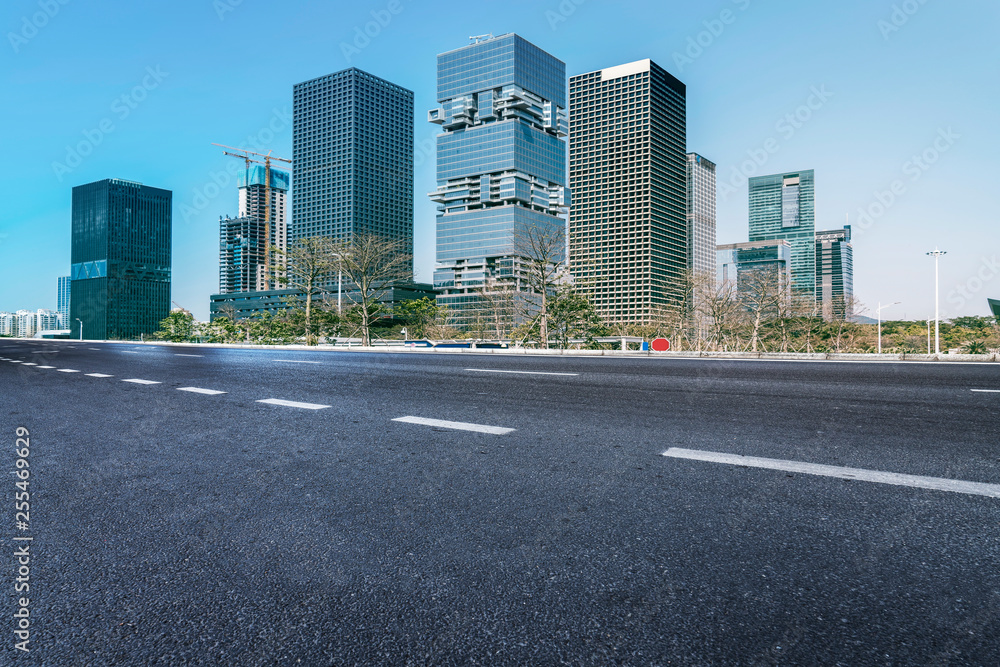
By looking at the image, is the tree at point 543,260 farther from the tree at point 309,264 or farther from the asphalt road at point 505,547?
the asphalt road at point 505,547

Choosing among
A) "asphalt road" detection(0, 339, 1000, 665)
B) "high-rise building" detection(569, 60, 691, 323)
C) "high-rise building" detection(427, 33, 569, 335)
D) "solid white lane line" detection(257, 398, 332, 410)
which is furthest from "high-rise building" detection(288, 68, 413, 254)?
"asphalt road" detection(0, 339, 1000, 665)

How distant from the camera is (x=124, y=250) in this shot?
315ft

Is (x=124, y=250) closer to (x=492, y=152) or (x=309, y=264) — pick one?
(x=309, y=264)

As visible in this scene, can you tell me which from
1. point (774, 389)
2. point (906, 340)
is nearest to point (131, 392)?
point (774, 389)

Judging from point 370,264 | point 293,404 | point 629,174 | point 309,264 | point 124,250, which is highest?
point 629,174

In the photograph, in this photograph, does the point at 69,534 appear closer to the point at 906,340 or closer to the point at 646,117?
the point at 906,340

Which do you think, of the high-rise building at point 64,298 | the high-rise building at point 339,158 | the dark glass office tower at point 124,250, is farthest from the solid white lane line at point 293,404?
the high-rise building at point 339,158

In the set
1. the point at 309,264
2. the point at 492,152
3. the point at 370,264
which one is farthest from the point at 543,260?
the point at 492,152

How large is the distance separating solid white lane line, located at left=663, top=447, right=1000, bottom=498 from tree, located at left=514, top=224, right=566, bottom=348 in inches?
901

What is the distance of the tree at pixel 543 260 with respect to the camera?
26188mm

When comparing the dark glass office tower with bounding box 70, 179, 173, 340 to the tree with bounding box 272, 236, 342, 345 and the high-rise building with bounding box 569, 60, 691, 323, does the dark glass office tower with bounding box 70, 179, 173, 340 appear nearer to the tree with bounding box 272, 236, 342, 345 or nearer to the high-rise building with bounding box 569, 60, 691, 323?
the tree with bounding box 272, 236, 342, 345

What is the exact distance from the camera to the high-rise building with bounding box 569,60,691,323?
137500 millimetres

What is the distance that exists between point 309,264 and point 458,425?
32134mm

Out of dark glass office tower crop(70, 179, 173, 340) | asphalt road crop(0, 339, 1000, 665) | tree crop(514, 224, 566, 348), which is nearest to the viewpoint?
asphalt road crop(0, 339, 1000, 665)
